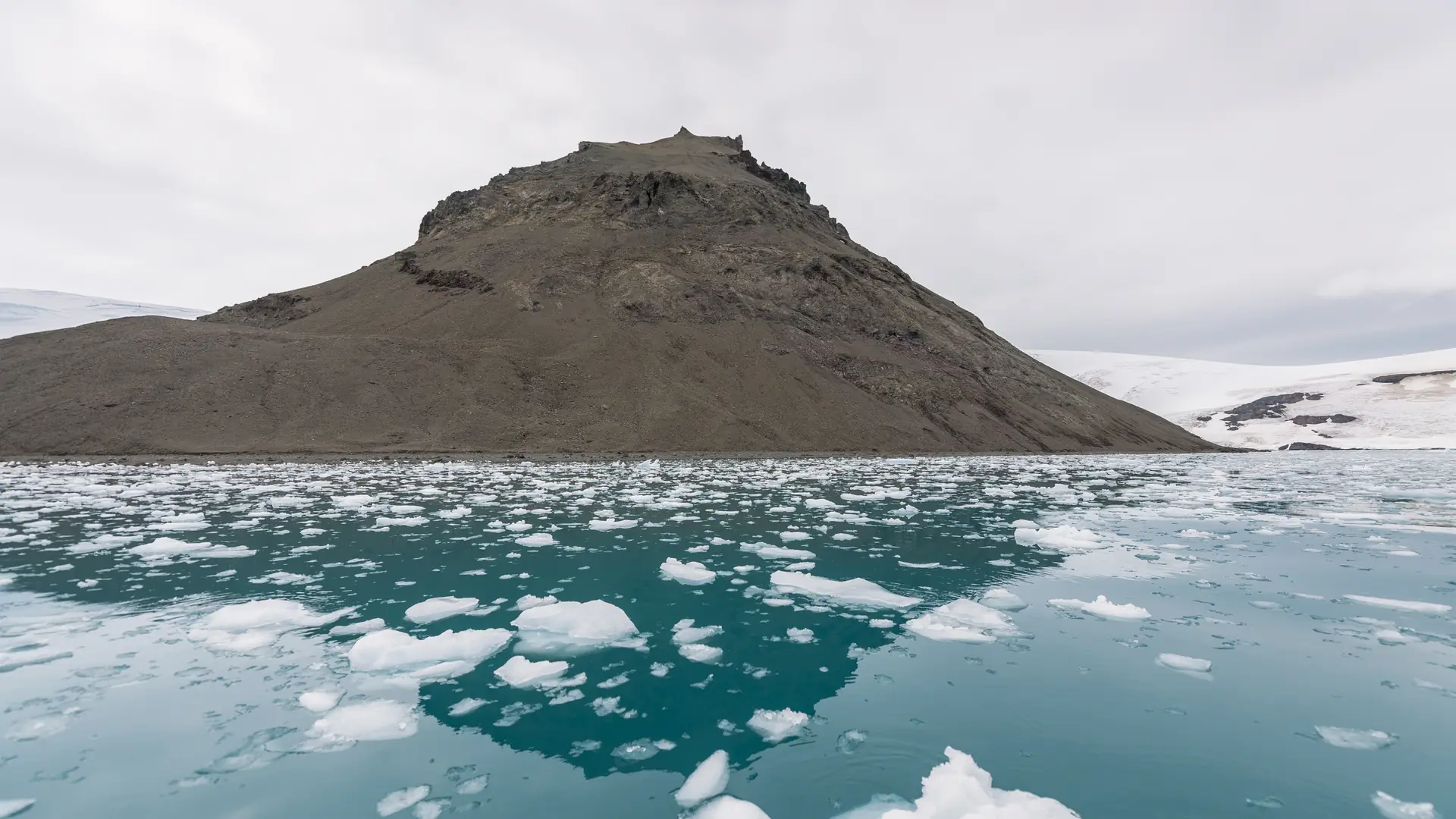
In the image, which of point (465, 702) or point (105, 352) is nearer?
point (465, 702)

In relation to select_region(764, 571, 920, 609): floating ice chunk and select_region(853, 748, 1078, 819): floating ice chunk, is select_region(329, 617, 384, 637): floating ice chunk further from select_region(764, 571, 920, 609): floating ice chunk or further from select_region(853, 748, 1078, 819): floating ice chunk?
select_region(853, 748, 1078, 819): floating ice chunk

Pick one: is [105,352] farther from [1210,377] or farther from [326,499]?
[1210,377]

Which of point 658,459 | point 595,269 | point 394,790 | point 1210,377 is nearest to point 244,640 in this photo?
point 394,790

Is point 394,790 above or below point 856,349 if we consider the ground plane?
below

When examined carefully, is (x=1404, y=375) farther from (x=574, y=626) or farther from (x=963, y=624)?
(x=574, y=626)

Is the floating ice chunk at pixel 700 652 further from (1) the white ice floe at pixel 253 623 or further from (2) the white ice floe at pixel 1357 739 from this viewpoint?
Result: (2) the white ice floe at pixel 1357 739

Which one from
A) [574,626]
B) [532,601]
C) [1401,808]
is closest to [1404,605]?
[1401,808]

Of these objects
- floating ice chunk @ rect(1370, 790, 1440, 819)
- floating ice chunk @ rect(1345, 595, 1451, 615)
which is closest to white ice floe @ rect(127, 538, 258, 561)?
floating ice chunk @ rect(1370, 790, 1440, 819)
